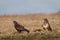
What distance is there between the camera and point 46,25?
63.2ft

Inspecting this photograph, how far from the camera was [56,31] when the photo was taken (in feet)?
60.2

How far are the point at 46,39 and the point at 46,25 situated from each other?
7.81ft

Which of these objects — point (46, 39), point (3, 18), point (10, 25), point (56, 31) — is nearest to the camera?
point (46, 39)

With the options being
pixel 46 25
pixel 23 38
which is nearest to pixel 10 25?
pixel 46 25

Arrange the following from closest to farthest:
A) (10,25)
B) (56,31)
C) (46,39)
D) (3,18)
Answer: (46,39)
(56,31)
(10,25)
(3,18)

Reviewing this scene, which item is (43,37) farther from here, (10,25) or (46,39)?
(10,25)

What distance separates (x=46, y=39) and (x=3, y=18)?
1042cm

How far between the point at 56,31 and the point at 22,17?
9.45 metres

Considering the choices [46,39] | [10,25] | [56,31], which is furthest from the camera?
[10,25]

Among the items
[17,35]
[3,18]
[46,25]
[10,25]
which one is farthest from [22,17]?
[17,35]

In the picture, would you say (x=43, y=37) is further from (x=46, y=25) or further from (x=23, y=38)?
(x=46, y=25)

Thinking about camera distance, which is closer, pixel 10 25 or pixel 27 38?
pixel 27 38

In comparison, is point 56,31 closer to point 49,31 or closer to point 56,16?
point 49,31

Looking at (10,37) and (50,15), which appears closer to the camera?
(10,37)
